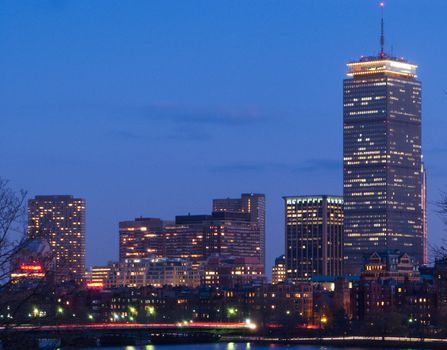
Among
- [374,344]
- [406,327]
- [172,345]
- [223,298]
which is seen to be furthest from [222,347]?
[223,298]

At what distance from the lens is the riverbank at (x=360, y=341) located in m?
123

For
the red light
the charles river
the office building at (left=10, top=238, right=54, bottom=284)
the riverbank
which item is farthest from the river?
the office building at (left=10, top=238, right=54, bottom=284)

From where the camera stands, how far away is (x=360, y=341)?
12938 centimetres

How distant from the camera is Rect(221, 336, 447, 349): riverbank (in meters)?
123

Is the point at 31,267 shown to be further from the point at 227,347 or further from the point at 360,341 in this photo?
the point at 360,341

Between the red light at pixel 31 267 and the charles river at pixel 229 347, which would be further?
the charles river at pixel 229 347

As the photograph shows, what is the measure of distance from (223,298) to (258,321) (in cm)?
2680

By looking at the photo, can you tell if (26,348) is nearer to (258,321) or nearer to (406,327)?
(406,327)

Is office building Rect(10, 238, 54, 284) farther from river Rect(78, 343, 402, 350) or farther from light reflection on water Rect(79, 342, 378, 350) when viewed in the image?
river Rect(78, 343, 402, 350)

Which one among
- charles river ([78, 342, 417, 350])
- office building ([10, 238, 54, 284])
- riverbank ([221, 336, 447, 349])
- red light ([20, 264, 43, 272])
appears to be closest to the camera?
office building ([10, 238, 54, 284])

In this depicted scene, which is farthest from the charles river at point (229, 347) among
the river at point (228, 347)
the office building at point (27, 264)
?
the office building at point (27, 264)

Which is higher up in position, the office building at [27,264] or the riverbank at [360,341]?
the office building at [27,264]

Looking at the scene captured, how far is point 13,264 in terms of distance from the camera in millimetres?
19484

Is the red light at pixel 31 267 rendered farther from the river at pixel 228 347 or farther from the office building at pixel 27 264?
the river at pixel 228 347
